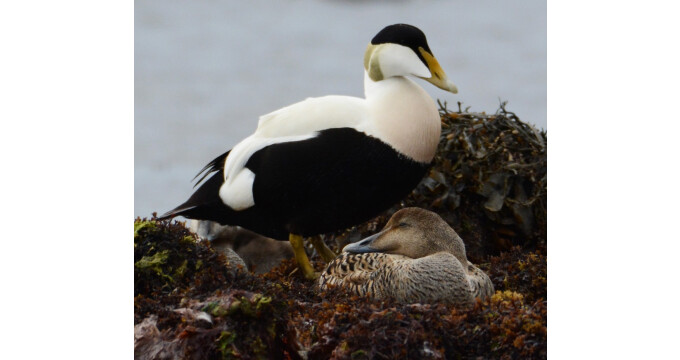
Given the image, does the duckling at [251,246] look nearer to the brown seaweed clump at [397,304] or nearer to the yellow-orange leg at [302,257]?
the brown seaweed clump at [397,304]

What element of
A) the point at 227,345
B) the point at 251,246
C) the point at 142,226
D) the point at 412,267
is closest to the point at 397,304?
the point at 412,267

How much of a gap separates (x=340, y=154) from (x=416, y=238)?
0.29 meters

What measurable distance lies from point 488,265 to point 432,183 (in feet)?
1.21

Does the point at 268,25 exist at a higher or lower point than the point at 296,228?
higher

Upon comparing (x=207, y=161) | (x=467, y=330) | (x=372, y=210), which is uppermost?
(x=207, y=161)

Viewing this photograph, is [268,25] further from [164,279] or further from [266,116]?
[164,279]

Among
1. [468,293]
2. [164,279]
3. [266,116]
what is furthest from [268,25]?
[468,293]

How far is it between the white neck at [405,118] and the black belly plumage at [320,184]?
0.03 metres

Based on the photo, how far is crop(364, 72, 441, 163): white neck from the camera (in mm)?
2225

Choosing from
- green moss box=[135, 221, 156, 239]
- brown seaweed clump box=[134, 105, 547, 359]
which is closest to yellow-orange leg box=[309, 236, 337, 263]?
brown seaweed clump box=[134, 105, 547, 359]

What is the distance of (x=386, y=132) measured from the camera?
2230 mm

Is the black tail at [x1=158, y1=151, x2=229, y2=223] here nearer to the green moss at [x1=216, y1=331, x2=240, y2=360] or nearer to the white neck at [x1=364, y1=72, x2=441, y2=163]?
the white neck at [x1=364, y1=72, x2=441, y2=163]

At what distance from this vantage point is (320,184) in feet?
7.45

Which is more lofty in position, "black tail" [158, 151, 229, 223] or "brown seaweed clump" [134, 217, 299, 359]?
"black tail" [158, 151, 229, 223]
